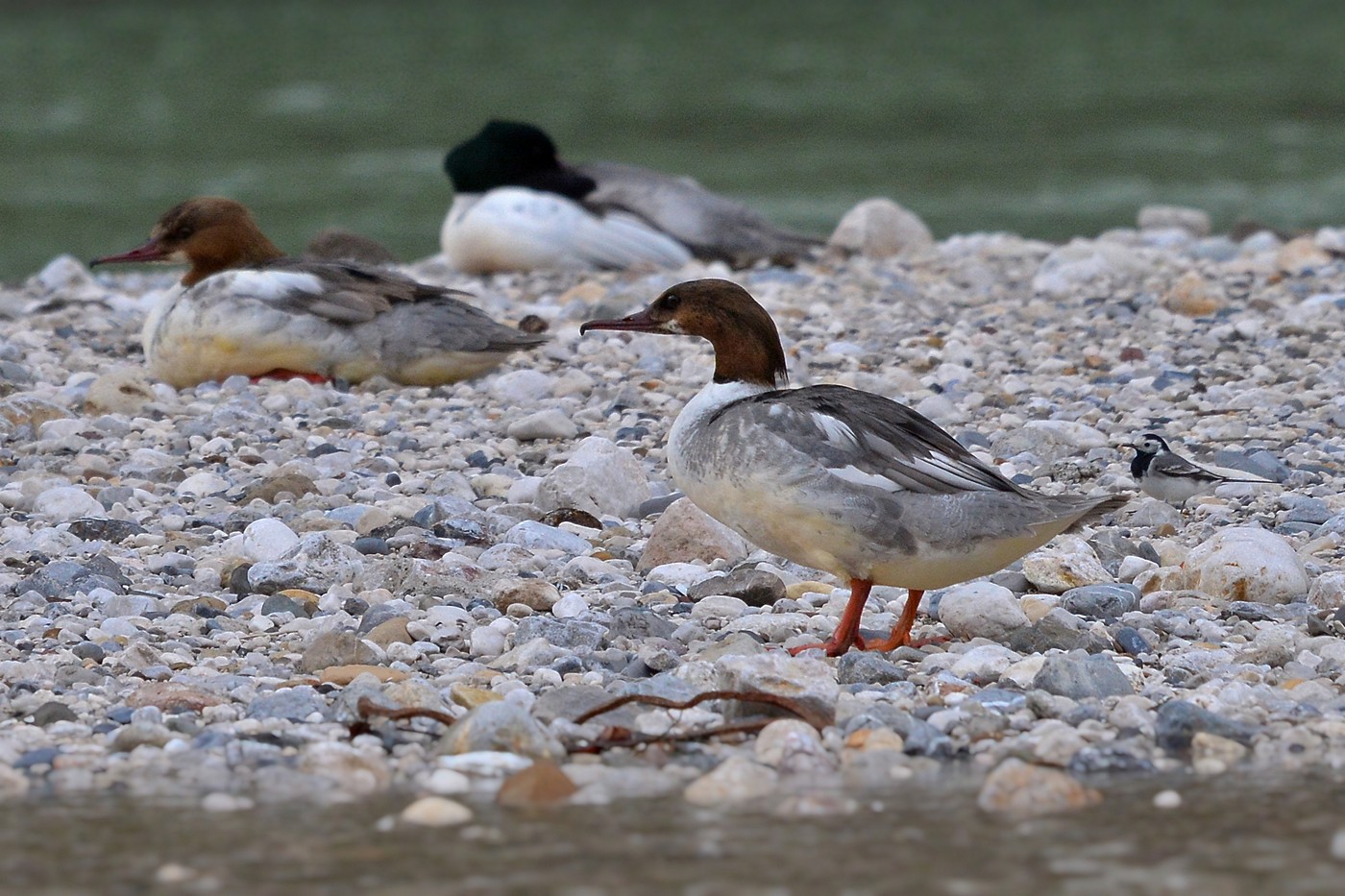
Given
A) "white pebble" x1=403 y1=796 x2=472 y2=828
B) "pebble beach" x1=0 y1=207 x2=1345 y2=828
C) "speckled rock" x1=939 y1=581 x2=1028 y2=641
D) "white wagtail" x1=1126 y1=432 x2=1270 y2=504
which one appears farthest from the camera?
"white wagtail" x1=1126 y1=432 x2=1270 y2=504

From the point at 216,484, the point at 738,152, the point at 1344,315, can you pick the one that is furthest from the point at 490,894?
the point at 738,152

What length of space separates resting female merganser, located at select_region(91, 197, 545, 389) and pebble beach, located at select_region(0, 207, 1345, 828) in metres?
0.13

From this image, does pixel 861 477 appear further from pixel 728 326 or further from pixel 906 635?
pixel 728 326

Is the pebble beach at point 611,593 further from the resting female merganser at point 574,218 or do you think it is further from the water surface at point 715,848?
the resting female merganser at point 574,218

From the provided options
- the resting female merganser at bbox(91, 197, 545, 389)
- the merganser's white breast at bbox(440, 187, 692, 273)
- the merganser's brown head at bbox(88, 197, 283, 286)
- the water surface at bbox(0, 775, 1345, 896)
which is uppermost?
the merganser's white breast at bbox(440, 187, 692, 273)

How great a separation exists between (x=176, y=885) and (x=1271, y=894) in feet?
5.38

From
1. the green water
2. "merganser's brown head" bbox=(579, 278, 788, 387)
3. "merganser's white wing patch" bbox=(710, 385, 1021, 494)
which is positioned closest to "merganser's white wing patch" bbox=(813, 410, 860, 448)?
"merganser's white wing patch" bbox=(710, 385, 1021, 494)

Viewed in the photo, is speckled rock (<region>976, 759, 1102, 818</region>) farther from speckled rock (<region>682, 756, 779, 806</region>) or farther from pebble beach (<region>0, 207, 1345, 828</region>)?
speckled rock (<region>682, 756, 779, 806</region>)

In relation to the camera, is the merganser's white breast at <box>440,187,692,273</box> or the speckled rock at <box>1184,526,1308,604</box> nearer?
the speckled rock at <box>1184,526,1308,604</box>

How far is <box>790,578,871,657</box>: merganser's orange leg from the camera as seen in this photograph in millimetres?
4270

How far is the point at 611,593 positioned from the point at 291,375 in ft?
10.3

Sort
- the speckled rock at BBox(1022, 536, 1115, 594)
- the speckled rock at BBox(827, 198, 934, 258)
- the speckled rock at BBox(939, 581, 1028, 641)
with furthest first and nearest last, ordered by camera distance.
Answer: the speckled rock at BBox(827, 198, 934, 258) < the speckled rock at BBox(1022, 536, 1115, 594) < the speckled rock at BBox(939, 581, 1028, 641)

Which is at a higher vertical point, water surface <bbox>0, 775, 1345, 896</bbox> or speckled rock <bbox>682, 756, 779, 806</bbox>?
speckled rock <bbox>682, 756, 779, 806</bbox>

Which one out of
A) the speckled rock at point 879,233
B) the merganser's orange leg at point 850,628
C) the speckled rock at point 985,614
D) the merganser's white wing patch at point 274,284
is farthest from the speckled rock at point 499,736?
the speckled rock at point 879,233
